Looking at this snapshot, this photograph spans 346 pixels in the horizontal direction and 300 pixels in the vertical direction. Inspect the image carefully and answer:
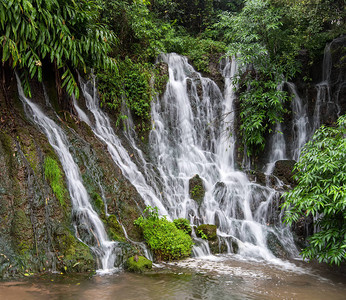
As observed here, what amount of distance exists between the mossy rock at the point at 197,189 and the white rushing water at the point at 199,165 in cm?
13

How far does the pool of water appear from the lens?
160 inches

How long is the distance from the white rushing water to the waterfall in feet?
4.63

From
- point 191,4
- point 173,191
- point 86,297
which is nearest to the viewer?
point 86,297

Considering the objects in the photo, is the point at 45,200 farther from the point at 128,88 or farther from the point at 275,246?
the point at 128,88

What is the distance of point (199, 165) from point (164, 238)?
4.06m

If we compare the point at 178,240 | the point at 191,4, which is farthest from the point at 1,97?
the point at 191,4

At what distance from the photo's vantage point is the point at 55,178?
5816 millimetres

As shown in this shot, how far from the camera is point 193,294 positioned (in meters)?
4.31

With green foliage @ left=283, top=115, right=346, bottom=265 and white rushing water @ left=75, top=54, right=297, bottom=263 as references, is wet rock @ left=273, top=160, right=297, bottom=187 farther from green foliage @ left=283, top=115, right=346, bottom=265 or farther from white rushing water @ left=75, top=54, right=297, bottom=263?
green foliage @ left=283, top=115, right=346, bottom=265

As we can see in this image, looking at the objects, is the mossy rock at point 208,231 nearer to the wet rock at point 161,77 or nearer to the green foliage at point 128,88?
the green foliage at point 128,88

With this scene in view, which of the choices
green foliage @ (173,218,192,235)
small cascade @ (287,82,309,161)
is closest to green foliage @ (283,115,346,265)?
green foliage @ (173,218,192,235)

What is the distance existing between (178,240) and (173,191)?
230cm

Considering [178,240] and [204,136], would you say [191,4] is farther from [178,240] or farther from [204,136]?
[178,240]

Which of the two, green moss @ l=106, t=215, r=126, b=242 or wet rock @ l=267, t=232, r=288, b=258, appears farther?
wet rock @ l=267, t=232, r=288, b=258
